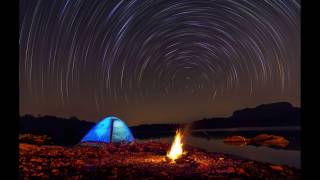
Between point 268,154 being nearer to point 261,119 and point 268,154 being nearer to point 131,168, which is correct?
point 131,168

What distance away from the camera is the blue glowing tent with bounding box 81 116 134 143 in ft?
63.9

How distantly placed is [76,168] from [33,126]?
36.1 metres

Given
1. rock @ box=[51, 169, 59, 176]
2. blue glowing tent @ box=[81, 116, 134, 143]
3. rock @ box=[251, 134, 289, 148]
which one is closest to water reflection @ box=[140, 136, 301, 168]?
blue glowing tent @ box=[81, 116, 134, 143]

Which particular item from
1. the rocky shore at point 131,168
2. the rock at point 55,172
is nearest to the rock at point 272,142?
the rocky shore at point 131,168

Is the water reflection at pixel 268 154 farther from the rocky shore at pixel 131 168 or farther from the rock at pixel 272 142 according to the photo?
the rock at pixel 272 142

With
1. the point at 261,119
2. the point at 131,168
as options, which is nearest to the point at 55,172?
the point at 131,168

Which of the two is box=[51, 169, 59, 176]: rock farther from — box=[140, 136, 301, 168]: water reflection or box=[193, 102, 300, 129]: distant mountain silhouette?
box=[193, 102, 300, 129]: distant mountain silhouette

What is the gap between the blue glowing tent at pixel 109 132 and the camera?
19.5 metres

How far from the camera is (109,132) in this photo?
64.5 feet

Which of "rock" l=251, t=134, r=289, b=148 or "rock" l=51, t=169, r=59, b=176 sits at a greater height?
"rock" l=51, t=169, r=59, b=176
